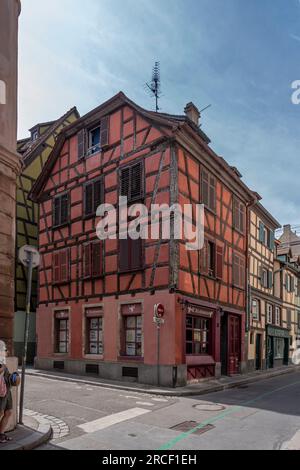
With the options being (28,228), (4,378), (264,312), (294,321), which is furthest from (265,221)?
(4,378)

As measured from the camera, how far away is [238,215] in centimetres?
2217

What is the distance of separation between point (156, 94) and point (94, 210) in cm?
720

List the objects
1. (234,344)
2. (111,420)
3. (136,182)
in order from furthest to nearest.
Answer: (234,344) → (136,182) → (111,420)

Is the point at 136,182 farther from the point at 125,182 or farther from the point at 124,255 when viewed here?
the point at 124,255

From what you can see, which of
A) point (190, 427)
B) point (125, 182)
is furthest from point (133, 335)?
point (190, 427)

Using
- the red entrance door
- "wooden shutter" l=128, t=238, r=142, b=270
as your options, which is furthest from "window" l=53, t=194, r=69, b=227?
the red entrance door

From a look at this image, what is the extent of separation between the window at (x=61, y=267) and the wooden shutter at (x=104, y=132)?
5.13 metres

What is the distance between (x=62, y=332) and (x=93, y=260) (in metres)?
4.01

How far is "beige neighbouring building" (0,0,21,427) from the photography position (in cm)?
797

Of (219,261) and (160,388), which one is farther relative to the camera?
(219,261)

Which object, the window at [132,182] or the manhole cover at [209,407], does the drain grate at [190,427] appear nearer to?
the manhole cover at [209,407]

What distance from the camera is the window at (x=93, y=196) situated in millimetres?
18953

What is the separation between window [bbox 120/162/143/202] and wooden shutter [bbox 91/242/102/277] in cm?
253

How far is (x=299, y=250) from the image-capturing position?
44000 mm
